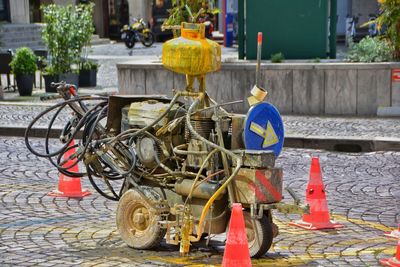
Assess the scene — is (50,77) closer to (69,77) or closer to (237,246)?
(69,77)

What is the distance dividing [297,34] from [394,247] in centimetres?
976

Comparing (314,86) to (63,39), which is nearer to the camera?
(314,86)

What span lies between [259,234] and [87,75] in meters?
13.7

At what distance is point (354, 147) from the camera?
12.6 metres

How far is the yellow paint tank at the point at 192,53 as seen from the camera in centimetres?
701

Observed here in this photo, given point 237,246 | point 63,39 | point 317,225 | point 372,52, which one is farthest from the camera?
point 63,39

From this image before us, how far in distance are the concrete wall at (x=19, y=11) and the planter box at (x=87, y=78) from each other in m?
14.5

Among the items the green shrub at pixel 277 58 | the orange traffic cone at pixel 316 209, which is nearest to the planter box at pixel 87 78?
the green shrub at pixel 277 58

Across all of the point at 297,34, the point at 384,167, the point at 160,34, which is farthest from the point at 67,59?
the point at 160,34

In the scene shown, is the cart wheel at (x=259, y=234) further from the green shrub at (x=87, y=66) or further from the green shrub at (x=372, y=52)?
the green shrub at (x=87, y=66)

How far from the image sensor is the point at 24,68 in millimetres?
18312

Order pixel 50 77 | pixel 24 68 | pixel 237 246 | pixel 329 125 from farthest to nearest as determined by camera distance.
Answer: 1. pixel 50 77
2. pixel 24 68
3. pixel 329 125
4. pixel 237 246

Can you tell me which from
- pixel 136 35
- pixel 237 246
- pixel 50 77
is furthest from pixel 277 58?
pixel 136 35

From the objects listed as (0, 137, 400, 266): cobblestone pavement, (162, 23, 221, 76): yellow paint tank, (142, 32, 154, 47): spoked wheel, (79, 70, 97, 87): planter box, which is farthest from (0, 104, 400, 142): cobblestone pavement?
(142, 32, 154, 47): spoked wheel
